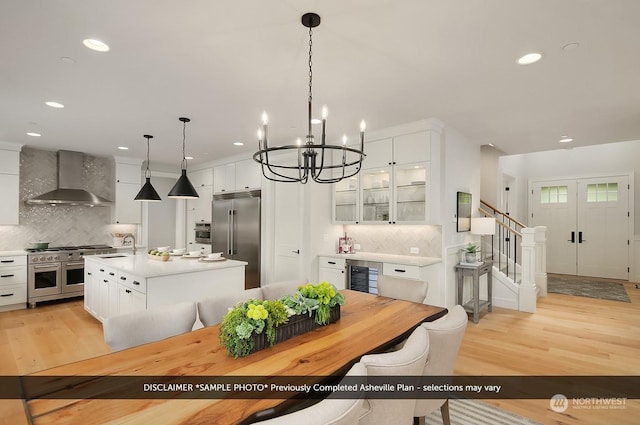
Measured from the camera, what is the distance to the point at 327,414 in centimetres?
91

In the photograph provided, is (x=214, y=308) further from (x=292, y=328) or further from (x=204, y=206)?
(x=204, y=206)

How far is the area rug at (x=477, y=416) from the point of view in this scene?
2229 mm

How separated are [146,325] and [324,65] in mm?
2182

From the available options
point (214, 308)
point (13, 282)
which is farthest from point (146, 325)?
point (13, 282)

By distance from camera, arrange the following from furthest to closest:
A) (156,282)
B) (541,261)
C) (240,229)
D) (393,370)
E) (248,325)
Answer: (541,261) → (240,229) → (156,282) → (248,325) → (393,370)

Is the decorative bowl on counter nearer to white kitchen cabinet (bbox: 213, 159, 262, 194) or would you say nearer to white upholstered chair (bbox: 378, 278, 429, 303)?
white kitchen cabinet (bbox: 213, 159, 262, 194)

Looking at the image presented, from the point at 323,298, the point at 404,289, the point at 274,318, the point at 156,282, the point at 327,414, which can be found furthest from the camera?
the point at 156,282

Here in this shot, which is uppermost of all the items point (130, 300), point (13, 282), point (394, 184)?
point (394, 184)

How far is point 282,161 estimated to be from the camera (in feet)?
17.0

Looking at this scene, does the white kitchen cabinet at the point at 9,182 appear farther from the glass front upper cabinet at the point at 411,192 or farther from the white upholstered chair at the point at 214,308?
the glass front upper cabinet at the point at 411,192

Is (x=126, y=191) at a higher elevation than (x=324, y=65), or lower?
lower

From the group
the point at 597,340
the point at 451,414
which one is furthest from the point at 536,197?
the point at 451,414

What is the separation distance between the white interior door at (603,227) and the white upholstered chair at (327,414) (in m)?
8.83

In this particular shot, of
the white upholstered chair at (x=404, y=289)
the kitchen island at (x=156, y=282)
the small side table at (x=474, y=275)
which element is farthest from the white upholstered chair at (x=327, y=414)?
the small side table at (x=474, y=275)
